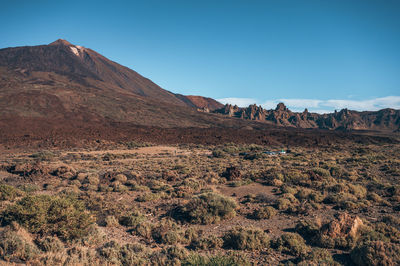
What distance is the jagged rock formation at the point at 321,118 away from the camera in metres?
129

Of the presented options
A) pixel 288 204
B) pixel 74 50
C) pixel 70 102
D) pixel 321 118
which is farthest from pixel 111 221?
pixel 74 50

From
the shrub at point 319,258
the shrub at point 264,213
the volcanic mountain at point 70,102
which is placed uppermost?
the volcanic mountain at point 70,102

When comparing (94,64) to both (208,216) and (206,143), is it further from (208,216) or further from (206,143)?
(208,216)

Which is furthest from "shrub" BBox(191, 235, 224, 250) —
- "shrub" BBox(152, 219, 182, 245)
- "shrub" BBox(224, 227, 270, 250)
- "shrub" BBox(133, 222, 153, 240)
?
"shrub" BBox(133, 222, 153, 240)

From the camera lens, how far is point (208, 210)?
9219mm

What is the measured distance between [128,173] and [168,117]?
67.0 m

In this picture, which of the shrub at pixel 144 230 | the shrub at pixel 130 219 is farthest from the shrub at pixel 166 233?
the shrub at pixel 130 219

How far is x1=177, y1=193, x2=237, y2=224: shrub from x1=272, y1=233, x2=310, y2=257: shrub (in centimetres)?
244

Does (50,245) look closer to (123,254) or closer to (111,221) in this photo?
(123,254)

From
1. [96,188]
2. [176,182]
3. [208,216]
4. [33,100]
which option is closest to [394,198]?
[208,216]

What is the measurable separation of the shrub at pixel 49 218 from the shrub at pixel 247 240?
3.98 metres

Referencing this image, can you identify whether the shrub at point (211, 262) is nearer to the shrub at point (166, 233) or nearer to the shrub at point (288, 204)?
the shrub at point (166, 233)

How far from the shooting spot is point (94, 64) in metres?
171

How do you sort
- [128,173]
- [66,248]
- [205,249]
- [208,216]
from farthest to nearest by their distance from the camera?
[128,173]
[208,216]
[205,249]
[66,248]
